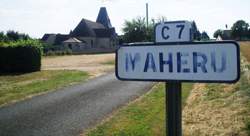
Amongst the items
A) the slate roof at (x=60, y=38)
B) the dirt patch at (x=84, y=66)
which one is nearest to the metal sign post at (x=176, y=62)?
the dirt patch at (x=84, y=66)

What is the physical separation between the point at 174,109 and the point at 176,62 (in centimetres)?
28

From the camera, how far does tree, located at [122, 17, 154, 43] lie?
9312 cm

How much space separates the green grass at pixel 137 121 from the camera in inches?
360

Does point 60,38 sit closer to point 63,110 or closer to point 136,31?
point 136,31

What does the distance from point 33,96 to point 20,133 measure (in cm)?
701

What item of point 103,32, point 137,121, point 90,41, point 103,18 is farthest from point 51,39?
point 137,121

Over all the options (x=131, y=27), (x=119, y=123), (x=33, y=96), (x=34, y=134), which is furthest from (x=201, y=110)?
(x=131, y=27)

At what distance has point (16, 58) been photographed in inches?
1168

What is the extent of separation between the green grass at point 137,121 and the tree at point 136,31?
7708 centimetres

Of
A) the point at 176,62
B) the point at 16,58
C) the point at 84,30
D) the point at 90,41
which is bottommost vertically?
the point at 16,58

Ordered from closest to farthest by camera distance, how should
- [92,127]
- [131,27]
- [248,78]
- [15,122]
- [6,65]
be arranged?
[92,127], [15,122], [248,78], [6,65], [131,27]

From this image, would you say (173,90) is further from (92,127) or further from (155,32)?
(92,127)

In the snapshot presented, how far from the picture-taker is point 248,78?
46.3 feet

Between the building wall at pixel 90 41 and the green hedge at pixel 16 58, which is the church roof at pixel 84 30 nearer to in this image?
the building wall at pixel 90 41
